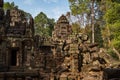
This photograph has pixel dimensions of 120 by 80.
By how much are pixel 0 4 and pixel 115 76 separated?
2193 centimetres

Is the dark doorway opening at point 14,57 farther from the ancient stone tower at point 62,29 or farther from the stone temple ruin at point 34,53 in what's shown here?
the ancient stone tower at point 62,29

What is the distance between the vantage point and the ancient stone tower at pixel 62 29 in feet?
107

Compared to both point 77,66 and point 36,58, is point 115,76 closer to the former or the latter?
point 77,66

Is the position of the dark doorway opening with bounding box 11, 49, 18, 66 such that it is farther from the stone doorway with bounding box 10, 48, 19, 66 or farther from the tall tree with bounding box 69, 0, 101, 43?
the tall tree with bounding box 69, 0, 101, 43

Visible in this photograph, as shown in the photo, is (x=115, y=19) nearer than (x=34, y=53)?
Yes

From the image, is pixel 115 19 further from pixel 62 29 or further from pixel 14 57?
pixel 14 57

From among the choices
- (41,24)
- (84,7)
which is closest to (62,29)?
(84,7)

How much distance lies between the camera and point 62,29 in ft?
109

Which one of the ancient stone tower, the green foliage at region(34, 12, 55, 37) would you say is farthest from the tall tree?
the green foliage at region(34, 12, 55, 37)

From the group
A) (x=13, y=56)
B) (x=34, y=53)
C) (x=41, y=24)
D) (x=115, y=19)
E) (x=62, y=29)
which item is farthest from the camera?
(x=41, y=24)

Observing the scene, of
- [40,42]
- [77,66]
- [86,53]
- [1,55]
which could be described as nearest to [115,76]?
[77,66]

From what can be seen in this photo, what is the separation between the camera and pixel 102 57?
25.1 m

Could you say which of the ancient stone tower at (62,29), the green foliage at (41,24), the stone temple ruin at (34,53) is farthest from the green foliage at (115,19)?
the green foliage at (41,24)

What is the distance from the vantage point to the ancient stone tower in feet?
107
